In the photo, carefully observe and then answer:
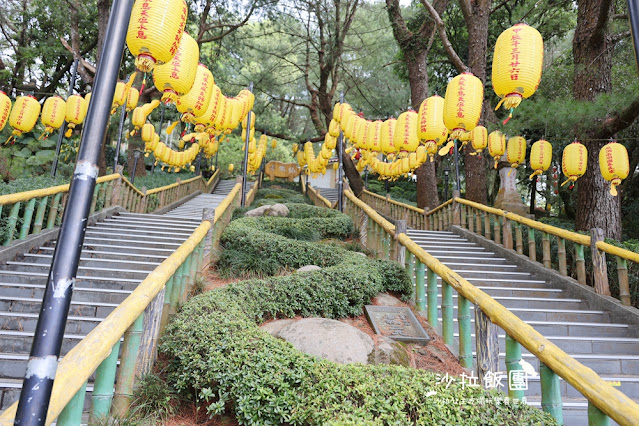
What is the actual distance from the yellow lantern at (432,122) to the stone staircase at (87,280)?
434 centimetres

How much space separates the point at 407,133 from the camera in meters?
5.99

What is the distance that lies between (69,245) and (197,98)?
3.51 meters

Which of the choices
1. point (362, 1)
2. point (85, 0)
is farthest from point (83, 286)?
point (362, 1)

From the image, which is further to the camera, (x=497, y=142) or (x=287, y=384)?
(x=497, y=142)

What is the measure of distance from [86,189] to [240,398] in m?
A: 1.76

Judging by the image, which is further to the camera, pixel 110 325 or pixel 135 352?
pixel 135 352

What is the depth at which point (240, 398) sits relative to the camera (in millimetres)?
2488

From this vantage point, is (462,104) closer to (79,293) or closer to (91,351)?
(91,351)

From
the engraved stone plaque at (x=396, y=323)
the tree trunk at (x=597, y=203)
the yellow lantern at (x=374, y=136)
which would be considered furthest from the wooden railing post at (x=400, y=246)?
the tree trunk at (x=597, y=203)

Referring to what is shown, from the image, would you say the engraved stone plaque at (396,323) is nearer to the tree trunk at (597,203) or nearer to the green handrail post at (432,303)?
the green handrail post at (432,303)

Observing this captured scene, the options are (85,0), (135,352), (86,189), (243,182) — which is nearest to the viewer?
(86,189)

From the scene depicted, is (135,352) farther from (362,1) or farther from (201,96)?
(362,1)

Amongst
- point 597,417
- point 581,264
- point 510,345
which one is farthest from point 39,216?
point 581,264

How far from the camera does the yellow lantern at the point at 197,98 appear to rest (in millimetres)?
4324
